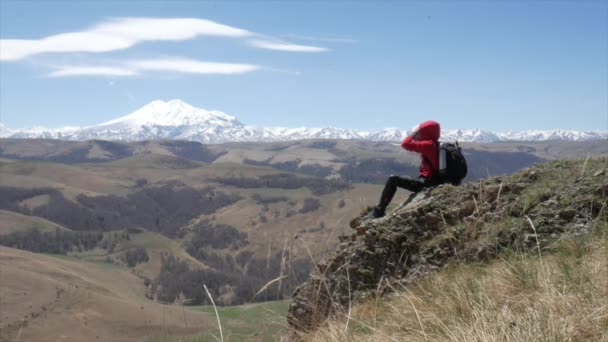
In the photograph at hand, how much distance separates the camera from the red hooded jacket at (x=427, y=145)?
372 inches

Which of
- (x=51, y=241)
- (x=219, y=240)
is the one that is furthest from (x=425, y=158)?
(x=219, y=240)

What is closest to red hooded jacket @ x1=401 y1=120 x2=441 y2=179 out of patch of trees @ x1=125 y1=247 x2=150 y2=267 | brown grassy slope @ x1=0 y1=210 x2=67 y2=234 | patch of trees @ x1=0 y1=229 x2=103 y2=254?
patch of trees @ x1=125 y1=247 x2=150 y2=267

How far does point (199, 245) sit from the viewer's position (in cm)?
18750

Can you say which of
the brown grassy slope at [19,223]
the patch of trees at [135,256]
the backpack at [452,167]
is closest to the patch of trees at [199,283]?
the patch of trees at [135,256]

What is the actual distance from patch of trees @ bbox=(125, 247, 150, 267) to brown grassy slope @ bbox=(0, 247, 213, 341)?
42.3m

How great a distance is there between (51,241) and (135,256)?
113 feet

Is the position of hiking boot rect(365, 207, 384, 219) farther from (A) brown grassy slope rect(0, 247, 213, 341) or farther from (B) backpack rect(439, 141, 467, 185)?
(A) brown grassy slope rect(0, 247, 213, 341)

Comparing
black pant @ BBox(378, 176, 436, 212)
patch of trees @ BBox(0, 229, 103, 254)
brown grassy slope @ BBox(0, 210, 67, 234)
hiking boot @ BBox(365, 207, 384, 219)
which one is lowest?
patch of trees @ BBox(0, 229, 103, 254)

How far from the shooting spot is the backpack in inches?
358

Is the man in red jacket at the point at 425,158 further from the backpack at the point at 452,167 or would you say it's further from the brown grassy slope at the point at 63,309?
the brown grassy slope at the point at 63,309

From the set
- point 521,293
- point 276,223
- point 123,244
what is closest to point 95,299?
point 123,244

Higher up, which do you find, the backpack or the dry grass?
the backpack

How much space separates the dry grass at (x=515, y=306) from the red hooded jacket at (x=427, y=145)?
410 centimetres

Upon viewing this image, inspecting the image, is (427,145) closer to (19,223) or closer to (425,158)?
(425,158)
